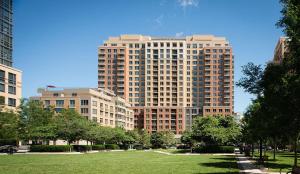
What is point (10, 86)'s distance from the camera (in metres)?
111

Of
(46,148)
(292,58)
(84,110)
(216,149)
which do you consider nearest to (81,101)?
(84,110)

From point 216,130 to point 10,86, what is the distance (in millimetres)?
56709

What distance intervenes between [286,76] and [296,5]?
4.66 m

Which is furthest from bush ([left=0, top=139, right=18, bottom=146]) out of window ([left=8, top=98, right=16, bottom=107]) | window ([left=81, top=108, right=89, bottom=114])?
window ([left=81, top=108, right=89, bottom=114])

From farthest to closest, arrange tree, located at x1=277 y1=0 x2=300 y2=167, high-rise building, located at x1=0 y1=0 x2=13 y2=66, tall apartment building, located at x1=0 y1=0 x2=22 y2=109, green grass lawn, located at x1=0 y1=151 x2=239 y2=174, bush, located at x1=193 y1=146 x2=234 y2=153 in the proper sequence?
high-rise building, located at x1=0 y1=0 x2=13 y2=66 → tall apartment building, located at x1=0 y1=0 x2=22 y2=109 → bush, located at x1=193 y1=146 x2=234 y2=153 → green grass lawn, located at x1=0 y1=151 x2=239 y2=174 → tree, located at x1=277 y1=0 x2=300 y2=167

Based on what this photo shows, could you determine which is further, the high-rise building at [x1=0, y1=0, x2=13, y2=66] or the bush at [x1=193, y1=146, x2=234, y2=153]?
the high-rise building at [x1=0, y1=0, x2=13, y2=66]

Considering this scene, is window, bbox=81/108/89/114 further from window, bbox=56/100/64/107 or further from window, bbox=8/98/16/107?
window, bbox=8/98/16/107

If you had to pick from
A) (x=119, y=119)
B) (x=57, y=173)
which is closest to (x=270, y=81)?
(x=57, y=173)

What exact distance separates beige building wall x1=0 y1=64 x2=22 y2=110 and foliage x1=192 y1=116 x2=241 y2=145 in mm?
48576

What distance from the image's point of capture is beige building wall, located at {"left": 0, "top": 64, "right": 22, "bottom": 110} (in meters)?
107

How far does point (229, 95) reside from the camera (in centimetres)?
19950

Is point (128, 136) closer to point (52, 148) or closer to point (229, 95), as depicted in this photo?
point (52, 148)

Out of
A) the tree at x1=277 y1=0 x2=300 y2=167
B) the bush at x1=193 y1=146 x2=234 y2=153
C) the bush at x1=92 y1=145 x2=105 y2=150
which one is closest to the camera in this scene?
the tree at x1=277 y1=0 x2=300 y2=167

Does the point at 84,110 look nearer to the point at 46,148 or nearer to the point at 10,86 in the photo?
the point at 10,86
